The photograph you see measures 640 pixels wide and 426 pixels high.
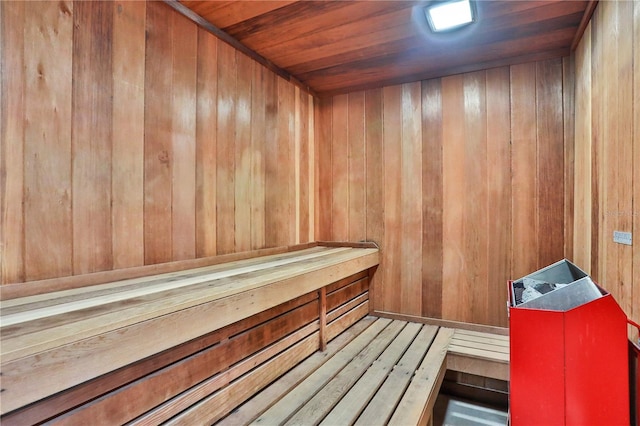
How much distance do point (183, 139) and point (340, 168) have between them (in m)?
1.48

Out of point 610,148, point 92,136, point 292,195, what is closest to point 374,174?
point 292,195

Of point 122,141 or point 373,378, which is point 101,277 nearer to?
point 122,141

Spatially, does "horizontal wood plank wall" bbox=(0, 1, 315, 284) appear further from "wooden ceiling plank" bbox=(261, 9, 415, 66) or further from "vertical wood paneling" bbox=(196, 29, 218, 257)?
"wooden ceiling plank" bbox=(261, 9, 415, 66)

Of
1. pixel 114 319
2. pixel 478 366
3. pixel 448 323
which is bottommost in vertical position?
pixel 478 366

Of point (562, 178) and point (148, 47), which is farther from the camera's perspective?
point (562, 178)

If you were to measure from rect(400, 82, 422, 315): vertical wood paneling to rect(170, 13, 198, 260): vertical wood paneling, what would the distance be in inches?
63.3

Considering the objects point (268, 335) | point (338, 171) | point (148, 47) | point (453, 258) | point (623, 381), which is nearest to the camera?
point (623, 381)

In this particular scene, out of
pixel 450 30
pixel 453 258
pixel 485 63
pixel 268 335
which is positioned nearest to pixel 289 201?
A: pixel 268 335

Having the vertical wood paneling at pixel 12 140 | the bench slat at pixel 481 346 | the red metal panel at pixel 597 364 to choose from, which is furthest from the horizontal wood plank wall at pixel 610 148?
the vertical wood paneling at pixel 12 140

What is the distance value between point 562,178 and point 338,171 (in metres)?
1.62

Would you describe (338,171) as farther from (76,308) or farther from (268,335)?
(76,308)

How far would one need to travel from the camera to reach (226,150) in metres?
1.91

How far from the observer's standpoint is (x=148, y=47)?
1.48 metres

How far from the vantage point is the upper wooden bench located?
26.9 inches
